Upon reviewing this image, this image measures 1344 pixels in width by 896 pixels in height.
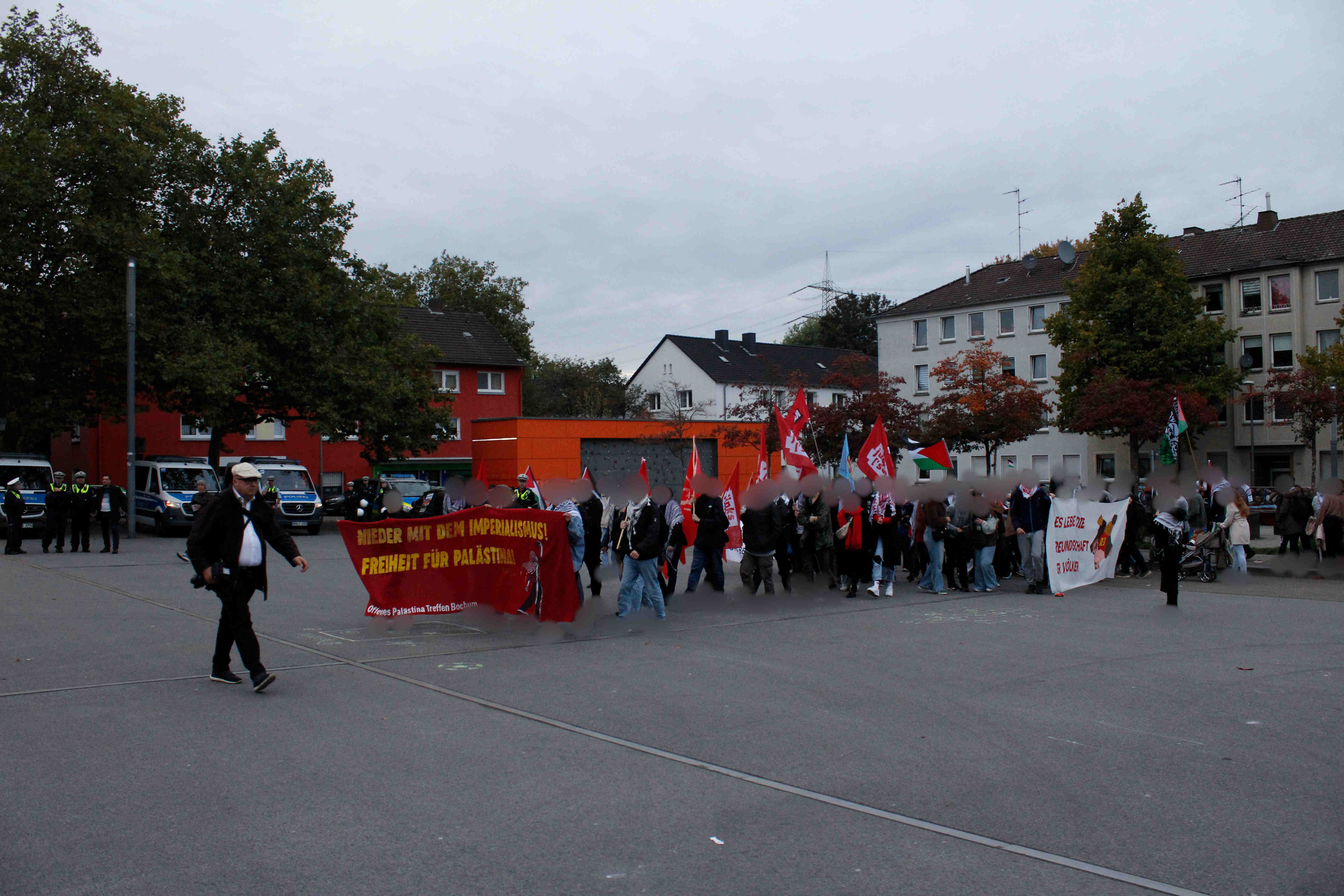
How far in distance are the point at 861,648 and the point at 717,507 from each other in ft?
13.5

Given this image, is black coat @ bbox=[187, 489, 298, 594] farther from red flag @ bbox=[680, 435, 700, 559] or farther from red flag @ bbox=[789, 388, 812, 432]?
red flag @ bbox=[789, 388, 812, 432]

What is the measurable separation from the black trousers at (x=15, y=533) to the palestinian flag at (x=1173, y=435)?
22847 millimetres

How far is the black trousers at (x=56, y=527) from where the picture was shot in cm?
2231

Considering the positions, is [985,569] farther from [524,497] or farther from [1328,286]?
[1328,286]

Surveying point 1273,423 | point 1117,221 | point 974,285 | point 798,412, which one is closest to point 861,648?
point 798,412

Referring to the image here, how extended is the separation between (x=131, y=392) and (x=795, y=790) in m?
27.6

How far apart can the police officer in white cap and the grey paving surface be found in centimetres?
29

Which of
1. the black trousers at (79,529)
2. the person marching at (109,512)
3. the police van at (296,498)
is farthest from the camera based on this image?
the police van at (296,498)

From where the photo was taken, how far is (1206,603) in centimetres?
1362

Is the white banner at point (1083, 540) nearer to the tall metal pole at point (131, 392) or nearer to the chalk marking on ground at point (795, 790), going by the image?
the chalk marking on ground at point (795, 790)

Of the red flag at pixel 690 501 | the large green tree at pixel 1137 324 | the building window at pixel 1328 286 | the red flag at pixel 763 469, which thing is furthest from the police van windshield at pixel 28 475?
the building window at pixel 1328 286

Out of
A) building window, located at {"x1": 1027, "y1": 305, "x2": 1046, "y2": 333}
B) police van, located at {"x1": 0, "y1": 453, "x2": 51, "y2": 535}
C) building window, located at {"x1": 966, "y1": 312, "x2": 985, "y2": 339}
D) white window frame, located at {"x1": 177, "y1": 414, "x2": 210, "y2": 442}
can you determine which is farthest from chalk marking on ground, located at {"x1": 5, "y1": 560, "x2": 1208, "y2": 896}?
building window, located at {"x1": 966, "y1": 312, "x2": 985, "y2": 339}

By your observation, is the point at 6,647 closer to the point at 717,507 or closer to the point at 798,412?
the point at 717,507

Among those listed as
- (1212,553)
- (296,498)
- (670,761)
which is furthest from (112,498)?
(1212,553)
